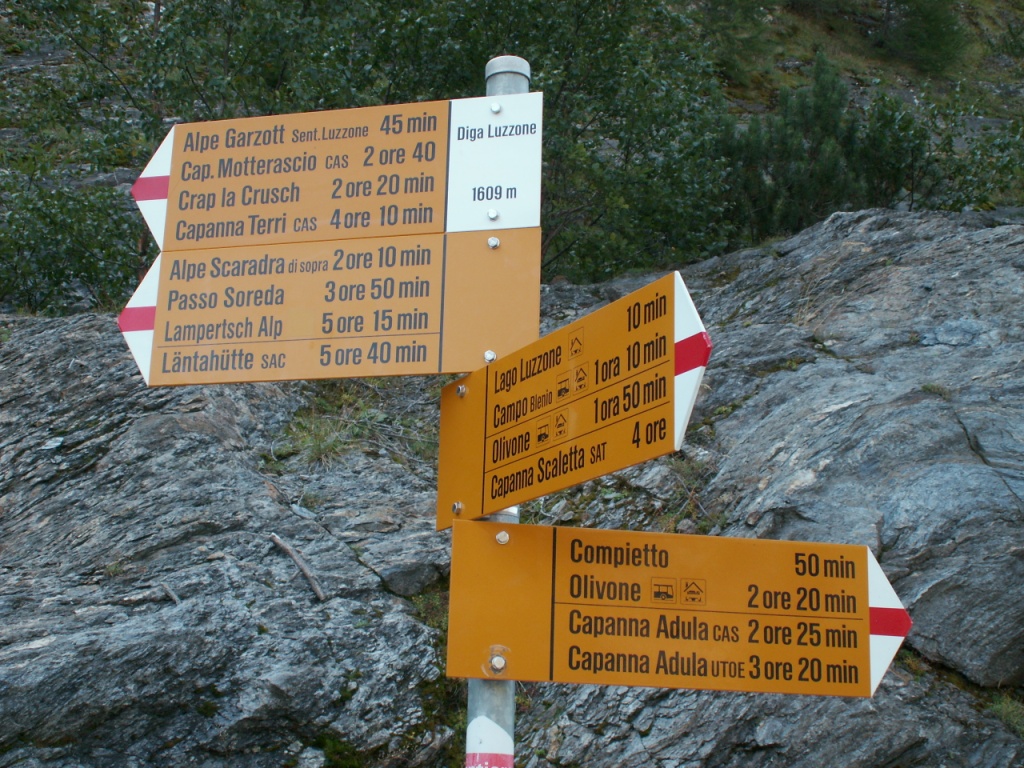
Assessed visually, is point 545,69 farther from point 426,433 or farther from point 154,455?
point 154,455

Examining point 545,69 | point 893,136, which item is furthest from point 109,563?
point 893,136

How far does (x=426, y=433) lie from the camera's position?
7148 millimetres

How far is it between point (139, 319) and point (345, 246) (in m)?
0.64

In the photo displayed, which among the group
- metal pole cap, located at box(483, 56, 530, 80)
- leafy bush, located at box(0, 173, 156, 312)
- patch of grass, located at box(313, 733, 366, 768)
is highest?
leafy bush, located at box(0, 173, 156, 312)

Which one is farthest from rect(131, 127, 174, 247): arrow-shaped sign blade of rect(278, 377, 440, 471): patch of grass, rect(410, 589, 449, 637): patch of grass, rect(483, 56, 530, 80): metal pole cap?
rect(278, 377, 440, 471): patch of grass

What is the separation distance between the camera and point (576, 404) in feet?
7.90

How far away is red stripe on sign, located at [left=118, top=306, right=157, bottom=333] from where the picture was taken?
296cm

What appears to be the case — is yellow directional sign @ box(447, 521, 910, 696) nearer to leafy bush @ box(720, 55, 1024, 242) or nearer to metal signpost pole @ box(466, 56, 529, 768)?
metal signpost pole @ box(466, 56, 529, 768)

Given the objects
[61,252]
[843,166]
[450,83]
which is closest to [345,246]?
[61,252]

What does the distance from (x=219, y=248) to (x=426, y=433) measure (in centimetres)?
422

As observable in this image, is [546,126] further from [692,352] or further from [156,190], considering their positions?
[692,352]

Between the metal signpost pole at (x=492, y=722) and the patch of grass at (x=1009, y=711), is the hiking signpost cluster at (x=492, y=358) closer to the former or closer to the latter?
the metal signpost pole at (x=492, y=722)

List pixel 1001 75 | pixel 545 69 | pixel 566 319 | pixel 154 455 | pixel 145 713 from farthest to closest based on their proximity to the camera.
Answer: pixel 1001 75 → pixel 545 69 → pixel 566 319 → pixel 154 455 → pixel 145 713

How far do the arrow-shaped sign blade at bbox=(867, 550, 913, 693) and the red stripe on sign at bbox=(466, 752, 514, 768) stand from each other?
39.7 inches
